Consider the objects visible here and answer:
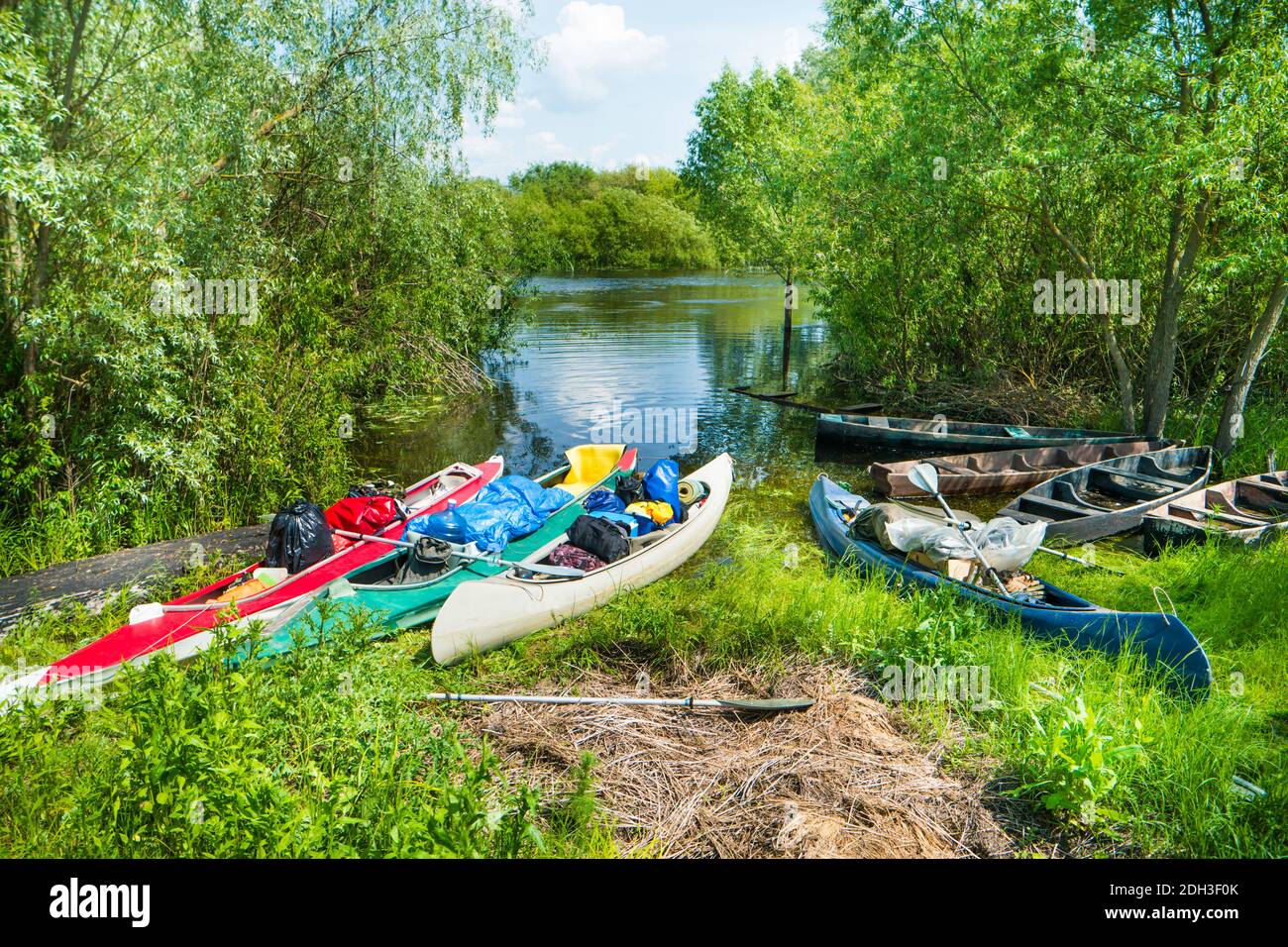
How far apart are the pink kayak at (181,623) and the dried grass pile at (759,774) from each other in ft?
7.27

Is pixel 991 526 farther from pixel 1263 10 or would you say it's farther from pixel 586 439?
pixel 586 439

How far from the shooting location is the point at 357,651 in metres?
5.27

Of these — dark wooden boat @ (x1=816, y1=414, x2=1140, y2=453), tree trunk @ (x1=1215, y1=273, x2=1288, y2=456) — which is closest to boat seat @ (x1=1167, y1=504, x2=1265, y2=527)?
dark wooden boat @ (x1=816, y1=414, x2=1140, y2=453)

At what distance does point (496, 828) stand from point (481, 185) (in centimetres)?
1532

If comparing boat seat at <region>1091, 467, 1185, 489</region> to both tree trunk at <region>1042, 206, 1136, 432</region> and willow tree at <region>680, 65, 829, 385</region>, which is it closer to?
tree trunk at <region>1042, 206, 1136, 432</region>

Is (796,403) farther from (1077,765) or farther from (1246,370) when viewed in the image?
(1077,765)

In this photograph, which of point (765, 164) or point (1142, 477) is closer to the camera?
point (1142, 477)

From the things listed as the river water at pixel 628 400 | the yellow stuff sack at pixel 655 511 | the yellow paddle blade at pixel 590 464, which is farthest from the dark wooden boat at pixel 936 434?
the yellow stuff sack at pixel 655 511

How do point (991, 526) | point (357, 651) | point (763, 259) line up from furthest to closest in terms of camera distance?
point (763, 259) → point (991, 526) → point (357, 651)

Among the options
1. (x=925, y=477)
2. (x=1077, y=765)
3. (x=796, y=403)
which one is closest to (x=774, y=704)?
(x=1077, y=765)

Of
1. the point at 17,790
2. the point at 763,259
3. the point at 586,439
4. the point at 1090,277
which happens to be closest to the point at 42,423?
the point at 17,790

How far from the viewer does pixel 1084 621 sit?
6.02 metres

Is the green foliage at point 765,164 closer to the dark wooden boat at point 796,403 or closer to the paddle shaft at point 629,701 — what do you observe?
the dark wooden boat at point 796,403

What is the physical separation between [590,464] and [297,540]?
4.58 m
